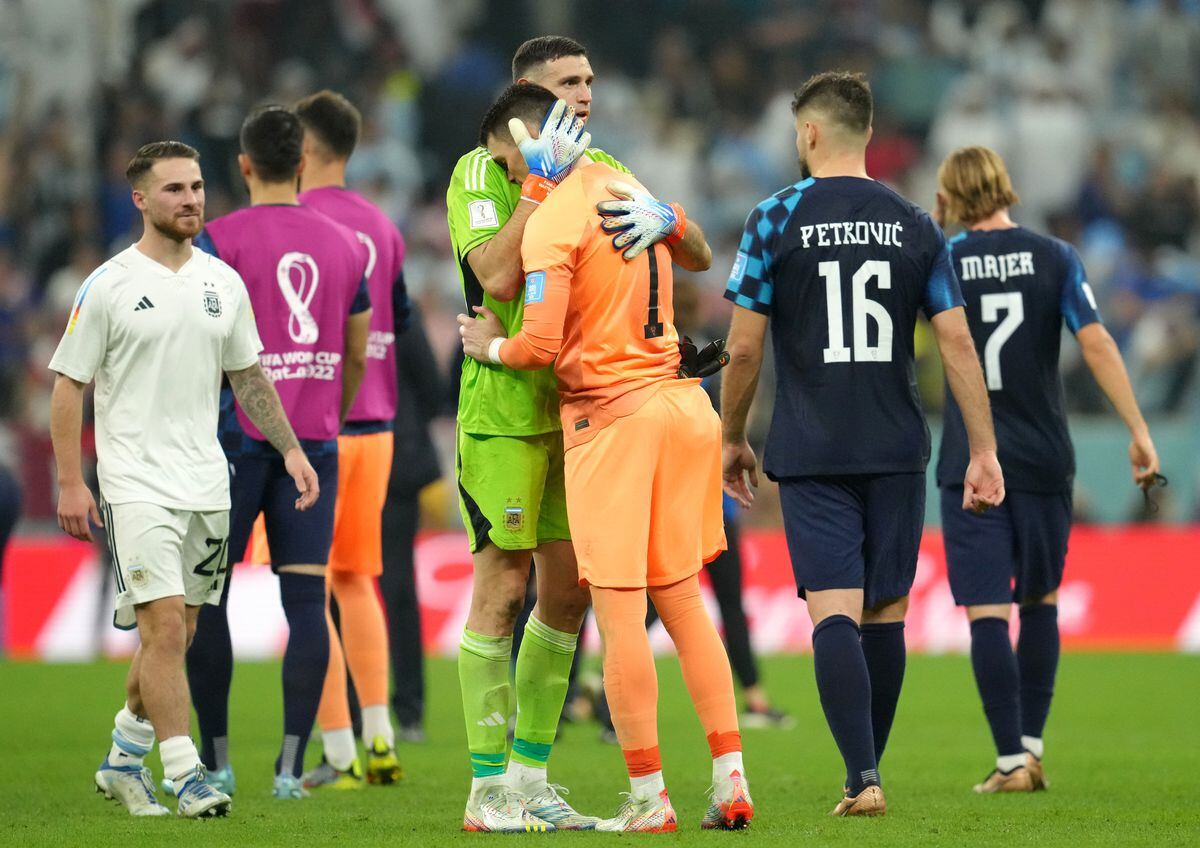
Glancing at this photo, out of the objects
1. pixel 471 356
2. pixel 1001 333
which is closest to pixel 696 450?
pixel 471 356

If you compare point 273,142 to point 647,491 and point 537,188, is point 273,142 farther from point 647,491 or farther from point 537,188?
point 647,491

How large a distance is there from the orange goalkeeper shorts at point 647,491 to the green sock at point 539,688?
43cm

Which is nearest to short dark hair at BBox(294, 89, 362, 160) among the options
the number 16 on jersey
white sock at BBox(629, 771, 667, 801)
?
the number 16 on jersey

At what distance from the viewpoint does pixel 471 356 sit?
18.7 feet

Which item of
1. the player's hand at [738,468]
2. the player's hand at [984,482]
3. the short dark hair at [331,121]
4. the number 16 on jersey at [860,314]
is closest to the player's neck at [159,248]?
the short dark hair at [331,121]

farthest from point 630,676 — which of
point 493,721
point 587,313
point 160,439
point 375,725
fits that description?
point 375,725

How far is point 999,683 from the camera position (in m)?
6.95

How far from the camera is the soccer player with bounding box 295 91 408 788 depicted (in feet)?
24.0

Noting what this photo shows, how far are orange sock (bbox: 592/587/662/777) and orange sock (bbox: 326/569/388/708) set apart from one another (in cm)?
229

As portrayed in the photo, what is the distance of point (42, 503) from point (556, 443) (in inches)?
377

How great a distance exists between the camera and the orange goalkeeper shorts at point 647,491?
5.46 m

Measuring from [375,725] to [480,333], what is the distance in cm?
243

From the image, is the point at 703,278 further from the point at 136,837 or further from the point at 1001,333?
the point at 136,837

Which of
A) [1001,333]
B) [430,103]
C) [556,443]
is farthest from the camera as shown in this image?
[430,103]
